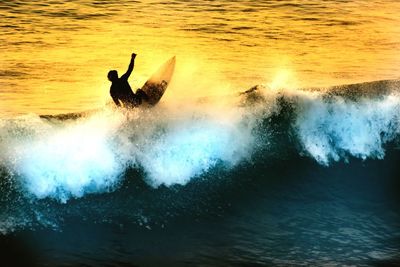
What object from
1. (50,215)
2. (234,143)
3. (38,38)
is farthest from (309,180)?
(38,38)

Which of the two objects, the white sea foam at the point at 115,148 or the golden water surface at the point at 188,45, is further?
the golden water surface at the point at 188,45

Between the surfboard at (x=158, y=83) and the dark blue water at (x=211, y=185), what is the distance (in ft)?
1.22

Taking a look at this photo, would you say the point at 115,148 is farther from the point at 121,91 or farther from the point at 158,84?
the point at 158,84

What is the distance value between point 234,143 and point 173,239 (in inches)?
157

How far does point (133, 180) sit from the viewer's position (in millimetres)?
12945

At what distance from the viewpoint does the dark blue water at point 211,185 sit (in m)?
10.5

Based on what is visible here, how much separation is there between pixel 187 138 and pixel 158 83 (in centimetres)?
182

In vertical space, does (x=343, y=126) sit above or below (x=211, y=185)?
above

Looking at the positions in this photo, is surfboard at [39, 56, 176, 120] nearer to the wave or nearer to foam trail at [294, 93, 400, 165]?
the wave

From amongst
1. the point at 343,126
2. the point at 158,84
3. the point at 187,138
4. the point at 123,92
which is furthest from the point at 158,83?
the point at 343,126

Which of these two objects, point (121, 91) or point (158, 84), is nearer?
point (121, 91)

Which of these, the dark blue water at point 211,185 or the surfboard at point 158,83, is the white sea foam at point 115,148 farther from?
the surfboard at point 158,83

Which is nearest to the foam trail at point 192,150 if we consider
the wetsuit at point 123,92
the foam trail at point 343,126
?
the wetsuit at point 123,92

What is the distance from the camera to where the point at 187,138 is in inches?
563
